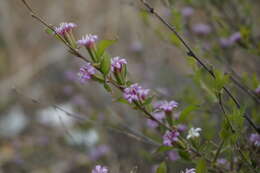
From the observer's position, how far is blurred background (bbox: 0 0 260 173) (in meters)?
2.26

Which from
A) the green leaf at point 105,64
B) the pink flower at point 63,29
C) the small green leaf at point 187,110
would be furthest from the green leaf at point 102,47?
the small green leaf at point 187,110

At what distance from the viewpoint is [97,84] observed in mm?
3689

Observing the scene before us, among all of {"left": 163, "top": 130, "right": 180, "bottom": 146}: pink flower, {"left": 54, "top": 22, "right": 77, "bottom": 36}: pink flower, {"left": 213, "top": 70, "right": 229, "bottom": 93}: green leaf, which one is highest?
{"left": 54, "top": 22, "right": 77, "bottom": 36}: pink flower

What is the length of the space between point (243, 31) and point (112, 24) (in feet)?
10.9

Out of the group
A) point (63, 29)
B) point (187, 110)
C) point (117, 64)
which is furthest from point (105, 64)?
point (187, 110)

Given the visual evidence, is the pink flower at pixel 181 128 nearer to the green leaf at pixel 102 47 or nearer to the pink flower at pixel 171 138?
the pink flower at pixel 171 138

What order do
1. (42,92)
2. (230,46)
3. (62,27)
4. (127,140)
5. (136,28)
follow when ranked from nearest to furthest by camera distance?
(62,27)
(230,46)
(127,140)
(136,28)
(42,92)

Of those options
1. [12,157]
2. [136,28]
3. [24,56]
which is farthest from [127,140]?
[24,56]

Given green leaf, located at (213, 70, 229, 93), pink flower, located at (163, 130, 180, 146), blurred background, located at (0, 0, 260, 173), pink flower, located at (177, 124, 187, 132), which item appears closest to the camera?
green leaf, located at (213, 70, 229, 93)

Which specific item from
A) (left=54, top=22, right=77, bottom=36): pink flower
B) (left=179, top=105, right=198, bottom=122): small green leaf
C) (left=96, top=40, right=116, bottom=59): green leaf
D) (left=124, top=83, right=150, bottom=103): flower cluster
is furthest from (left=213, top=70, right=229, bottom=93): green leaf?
(left=54, top=22, right=77, bottom=36): pink flower

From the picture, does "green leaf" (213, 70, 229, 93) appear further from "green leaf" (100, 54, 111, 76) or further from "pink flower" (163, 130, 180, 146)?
"green leaf" (100, 54, 111, 76)

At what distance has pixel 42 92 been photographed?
16.3ft

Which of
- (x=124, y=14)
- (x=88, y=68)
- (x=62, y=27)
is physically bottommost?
(x=88, y=68)

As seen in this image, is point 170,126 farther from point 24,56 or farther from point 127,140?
point 24,56
